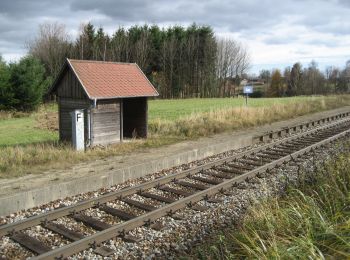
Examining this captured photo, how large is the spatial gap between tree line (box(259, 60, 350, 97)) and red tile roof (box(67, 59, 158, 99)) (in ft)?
269

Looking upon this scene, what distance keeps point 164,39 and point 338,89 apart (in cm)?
4927

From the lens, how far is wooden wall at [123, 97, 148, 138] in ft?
52.7

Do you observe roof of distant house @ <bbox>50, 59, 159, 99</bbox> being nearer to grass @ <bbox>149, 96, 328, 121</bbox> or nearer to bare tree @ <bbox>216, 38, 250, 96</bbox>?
grass @ <bbox>149, 96, 328, 121</bbox>

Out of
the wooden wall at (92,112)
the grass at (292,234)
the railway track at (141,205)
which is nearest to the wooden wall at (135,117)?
the wooden wall at (92,112)

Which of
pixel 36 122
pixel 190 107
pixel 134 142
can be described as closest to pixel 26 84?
pixel 36 122

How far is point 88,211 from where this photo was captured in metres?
7.28

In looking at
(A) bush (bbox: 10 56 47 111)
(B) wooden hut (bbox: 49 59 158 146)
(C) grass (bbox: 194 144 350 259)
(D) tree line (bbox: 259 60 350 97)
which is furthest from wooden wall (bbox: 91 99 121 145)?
(D) tree line (bbox: 259 60 350 97)

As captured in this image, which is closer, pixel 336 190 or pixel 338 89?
pixel 336 190

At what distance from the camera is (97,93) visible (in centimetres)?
1318

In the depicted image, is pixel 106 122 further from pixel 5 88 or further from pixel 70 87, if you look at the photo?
pixel 5 88

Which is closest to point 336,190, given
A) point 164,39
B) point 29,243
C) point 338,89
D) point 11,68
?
point 29,243

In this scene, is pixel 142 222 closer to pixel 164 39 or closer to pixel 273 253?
pixel 273 253

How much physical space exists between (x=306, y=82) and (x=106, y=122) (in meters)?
89.8

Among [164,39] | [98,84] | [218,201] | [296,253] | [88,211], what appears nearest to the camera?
[296,253]
